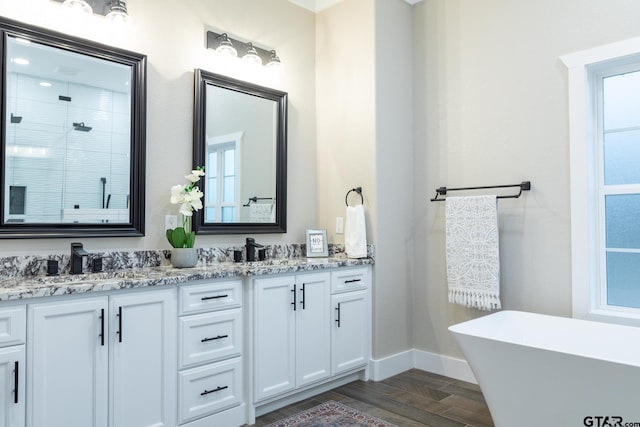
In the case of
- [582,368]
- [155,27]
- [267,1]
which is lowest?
[582,368]

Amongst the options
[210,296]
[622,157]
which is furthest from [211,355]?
[622,157]

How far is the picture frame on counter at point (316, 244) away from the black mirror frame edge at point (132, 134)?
1232 millimetres

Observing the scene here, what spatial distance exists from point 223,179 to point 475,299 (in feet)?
6.17

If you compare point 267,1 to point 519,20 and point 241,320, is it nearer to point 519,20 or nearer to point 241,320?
point 519,20

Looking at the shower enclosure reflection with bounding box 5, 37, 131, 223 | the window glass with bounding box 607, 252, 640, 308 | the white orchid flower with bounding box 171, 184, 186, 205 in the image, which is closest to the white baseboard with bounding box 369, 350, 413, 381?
the window glass with bounding box 607, 252, 640, 308

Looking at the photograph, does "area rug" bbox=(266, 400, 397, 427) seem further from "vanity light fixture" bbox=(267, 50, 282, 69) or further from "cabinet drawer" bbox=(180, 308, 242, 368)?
"vanity light fixture" bbox=(267, 50, 282, 69)

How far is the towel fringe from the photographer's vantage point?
2947 mm

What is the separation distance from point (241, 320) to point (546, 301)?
192 cm

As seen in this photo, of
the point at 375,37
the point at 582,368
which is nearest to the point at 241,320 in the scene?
the point at 582,368

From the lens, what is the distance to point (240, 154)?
3.12 metres

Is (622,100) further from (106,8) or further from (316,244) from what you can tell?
(106,8)

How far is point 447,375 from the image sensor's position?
3.33 meters

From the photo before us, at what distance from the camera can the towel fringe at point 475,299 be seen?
9.67 feet
